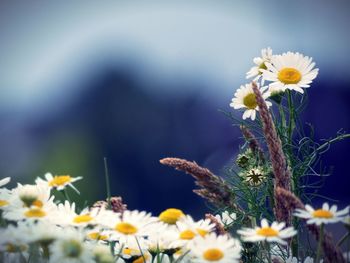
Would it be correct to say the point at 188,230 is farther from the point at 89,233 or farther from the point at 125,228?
the point at 89,233

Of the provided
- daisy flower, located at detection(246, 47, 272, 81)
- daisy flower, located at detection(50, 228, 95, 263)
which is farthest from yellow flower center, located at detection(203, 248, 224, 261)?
daisy flower, located at detection(246, 47, 272, 81)

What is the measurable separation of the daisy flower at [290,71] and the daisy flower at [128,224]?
675 mm

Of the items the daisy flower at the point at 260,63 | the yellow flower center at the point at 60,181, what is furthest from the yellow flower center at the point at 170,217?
the daisy flower at the point at 260,63

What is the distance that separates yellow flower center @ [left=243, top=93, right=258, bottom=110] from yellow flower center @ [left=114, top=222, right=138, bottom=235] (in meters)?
0.75

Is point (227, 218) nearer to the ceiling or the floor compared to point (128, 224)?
nearer to the ceiling

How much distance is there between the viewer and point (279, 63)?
1.91 metres

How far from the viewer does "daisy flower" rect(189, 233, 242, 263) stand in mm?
1211

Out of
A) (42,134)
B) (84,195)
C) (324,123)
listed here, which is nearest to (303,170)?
(324,123)

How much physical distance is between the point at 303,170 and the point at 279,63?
33 centimetres

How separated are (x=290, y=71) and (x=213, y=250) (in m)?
0.82

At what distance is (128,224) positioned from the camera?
1.36 meters

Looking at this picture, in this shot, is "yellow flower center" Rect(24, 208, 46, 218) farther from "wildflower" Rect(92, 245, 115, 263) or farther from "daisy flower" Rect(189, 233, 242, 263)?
"daisy flower" Rect(189, 233, 242, 263)

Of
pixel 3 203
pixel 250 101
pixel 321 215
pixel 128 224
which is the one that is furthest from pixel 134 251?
pixel 250 101

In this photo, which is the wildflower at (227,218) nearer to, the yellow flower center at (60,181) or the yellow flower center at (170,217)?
the yellow flower center at (170,217)
